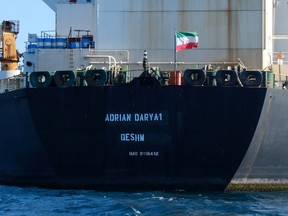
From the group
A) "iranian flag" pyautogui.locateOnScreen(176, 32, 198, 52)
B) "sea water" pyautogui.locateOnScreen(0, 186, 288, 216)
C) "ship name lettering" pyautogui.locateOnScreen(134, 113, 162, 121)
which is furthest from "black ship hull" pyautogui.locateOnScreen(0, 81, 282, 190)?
"iranian flag" pyautogui.locateOnScreen(176, 32, 198, 52)

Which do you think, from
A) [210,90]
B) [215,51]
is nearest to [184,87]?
[210,90]

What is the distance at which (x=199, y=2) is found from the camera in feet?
89.7

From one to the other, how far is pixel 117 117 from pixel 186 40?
3.49 meters

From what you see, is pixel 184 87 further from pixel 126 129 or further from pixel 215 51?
pixel 215 51

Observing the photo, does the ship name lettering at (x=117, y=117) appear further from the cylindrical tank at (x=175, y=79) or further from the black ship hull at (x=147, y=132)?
the cylindrical tank at (x=175, y=79)

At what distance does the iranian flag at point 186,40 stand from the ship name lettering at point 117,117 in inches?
117

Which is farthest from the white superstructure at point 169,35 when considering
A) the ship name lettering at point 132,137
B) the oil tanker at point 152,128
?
the ship name lettering at point 132,137

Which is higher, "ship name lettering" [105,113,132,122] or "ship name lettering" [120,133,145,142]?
"ship name lettering" [105,113,132,122]

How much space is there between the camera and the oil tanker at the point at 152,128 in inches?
939

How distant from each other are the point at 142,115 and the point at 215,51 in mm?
4589

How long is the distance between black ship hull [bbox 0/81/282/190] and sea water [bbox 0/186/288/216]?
0.51 m

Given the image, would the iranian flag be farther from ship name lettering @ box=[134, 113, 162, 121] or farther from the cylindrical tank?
ship name lettering @ box=[134, 113, 162, 121]

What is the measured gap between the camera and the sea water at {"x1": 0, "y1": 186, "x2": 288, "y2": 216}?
20.9m

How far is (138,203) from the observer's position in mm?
21953
